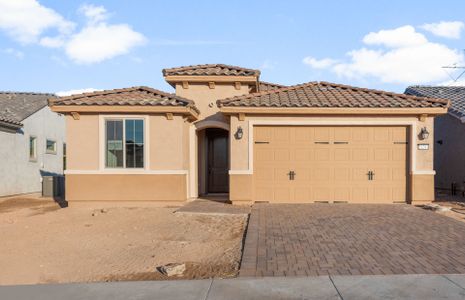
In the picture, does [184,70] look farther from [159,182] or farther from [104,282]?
[104,282]

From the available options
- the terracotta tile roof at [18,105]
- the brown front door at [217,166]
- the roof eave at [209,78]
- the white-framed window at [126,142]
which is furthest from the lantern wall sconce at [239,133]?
the terracotta tile roof at [18,105]

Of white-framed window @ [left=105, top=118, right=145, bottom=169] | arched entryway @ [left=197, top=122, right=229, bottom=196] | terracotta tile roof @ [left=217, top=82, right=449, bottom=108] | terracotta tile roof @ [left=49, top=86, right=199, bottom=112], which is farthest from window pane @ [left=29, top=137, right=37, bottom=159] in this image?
terracotta tile roof @ [left=217, top=82, right=449, bottom=108]

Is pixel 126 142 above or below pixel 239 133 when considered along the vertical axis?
below

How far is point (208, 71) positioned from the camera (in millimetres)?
15594

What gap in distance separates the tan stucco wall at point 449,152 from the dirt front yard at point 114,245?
11.1 metres

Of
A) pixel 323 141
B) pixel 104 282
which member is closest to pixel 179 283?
pixel 104 282

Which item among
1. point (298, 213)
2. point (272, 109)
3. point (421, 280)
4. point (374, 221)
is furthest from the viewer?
point (272, 109)

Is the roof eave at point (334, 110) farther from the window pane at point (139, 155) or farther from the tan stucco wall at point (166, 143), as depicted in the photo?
the window pane at point (139, 155)

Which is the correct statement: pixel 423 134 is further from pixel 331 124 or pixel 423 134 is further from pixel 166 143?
pixel 166 143

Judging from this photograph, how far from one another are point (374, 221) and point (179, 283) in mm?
6199

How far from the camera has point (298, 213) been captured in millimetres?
11703

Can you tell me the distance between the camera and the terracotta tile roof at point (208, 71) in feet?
50.4

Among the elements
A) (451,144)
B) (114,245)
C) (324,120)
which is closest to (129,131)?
(114,245)

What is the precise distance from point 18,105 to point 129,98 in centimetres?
1178
